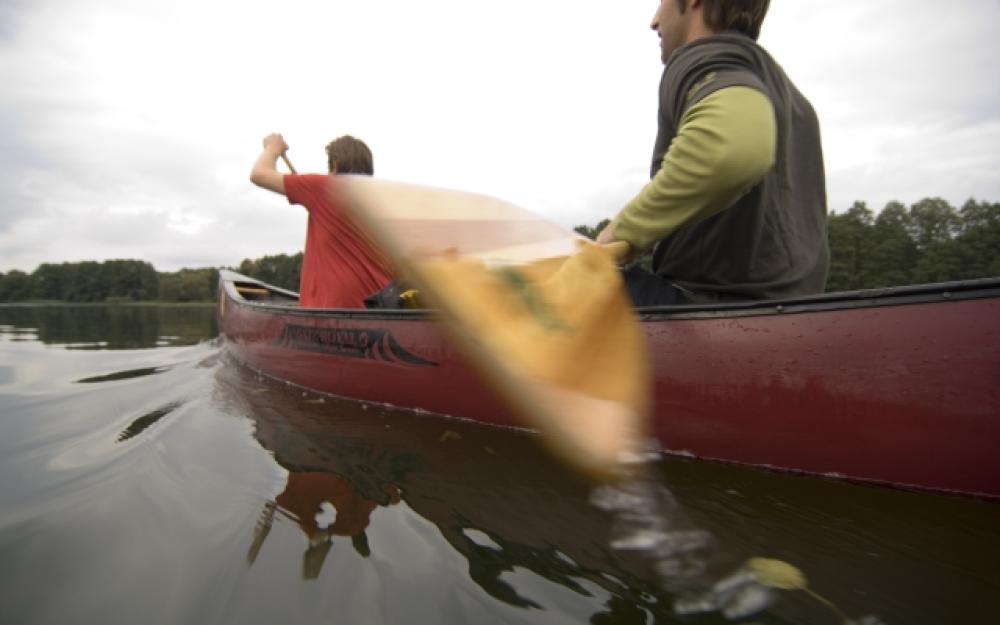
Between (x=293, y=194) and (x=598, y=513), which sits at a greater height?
(x=293, y=194)

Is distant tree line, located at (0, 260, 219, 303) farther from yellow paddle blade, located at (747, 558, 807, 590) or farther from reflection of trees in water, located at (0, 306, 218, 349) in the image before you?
yellow paddle blade, located at (747, 558, 807, 590)

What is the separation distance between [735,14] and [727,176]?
0.89 m

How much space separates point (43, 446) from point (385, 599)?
235 cm

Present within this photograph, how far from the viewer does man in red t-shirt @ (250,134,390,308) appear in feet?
13.1

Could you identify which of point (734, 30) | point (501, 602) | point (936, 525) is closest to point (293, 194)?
point (734, 30)

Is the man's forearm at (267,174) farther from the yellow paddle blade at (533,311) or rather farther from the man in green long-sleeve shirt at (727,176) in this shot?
the man in green long-sleeve shirt at (727,176)

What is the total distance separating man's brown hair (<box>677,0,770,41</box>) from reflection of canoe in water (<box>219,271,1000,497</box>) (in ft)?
3.95

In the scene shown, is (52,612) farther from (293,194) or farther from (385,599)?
(293,194)

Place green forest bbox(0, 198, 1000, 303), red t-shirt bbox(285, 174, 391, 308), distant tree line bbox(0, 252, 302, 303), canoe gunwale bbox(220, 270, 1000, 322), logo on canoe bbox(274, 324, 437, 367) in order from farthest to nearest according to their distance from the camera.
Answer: distant tree line bbox(0, 252, 302, 303), green forest bbox(0, 198, 1000, 303), red t-shirt bbox(285, 174, 391, 308), logo on canoe bbox(274, 324, 437, 367), canoe gunwale bbox(220, 270, 1000, 322)

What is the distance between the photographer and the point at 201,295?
228ft

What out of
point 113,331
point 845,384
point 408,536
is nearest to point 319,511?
point 408,536

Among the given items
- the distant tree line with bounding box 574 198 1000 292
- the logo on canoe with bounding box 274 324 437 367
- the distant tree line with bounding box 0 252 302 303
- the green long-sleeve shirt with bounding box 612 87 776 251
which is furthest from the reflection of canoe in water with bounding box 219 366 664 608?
the distant tree line with bounding box 0 252 302 303

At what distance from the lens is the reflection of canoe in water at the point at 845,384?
1.55 meters

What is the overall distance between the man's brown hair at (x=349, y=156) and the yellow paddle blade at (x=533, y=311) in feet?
6.92
